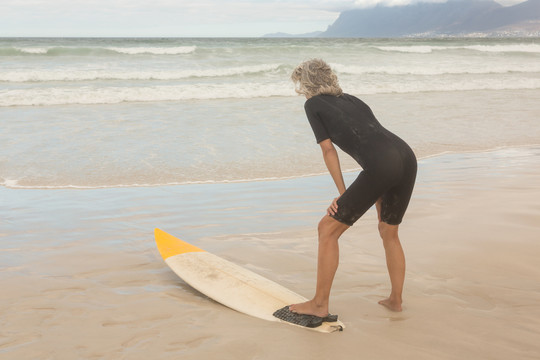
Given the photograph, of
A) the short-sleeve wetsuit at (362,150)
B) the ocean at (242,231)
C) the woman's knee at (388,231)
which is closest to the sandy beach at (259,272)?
the ocean at (242,231)

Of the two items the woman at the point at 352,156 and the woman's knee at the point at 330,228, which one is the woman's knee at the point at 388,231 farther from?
the woman's knee at the point at 330,228

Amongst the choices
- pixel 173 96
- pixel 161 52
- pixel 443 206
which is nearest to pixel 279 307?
pixel 443 206

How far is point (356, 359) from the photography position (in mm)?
2717

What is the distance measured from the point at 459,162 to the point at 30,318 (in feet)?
21.0

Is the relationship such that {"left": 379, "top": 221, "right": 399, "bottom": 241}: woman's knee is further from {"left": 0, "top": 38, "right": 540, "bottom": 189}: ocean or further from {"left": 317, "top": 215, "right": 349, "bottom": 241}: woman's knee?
{"left": 0, "top": 38, "right": 540, "bottom": 189}: ocean

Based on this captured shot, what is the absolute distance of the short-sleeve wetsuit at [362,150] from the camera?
2941 millimetres

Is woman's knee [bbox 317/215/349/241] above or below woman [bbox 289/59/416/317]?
below

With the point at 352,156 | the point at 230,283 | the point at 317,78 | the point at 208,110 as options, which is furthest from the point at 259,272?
the point at 208,110

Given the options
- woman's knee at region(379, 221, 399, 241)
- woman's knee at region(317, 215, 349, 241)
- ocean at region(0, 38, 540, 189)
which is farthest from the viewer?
ocean at region(0, 38, 540, 189)

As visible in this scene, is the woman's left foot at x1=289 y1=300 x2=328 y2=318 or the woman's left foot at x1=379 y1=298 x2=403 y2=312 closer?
the woman's left foot at x1=289 y1=300 x2=328 y2=318

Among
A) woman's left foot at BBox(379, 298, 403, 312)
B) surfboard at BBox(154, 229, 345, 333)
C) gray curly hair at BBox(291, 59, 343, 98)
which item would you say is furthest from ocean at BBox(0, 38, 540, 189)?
gray curly hair at BBox(291, 59, 343, 98)

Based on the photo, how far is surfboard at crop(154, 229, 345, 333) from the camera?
3.33 metres

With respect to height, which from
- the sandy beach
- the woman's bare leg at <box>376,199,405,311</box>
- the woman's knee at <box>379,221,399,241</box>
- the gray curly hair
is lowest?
the sandy beach

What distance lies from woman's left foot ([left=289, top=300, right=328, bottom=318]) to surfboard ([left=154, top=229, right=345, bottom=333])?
0.06 m
